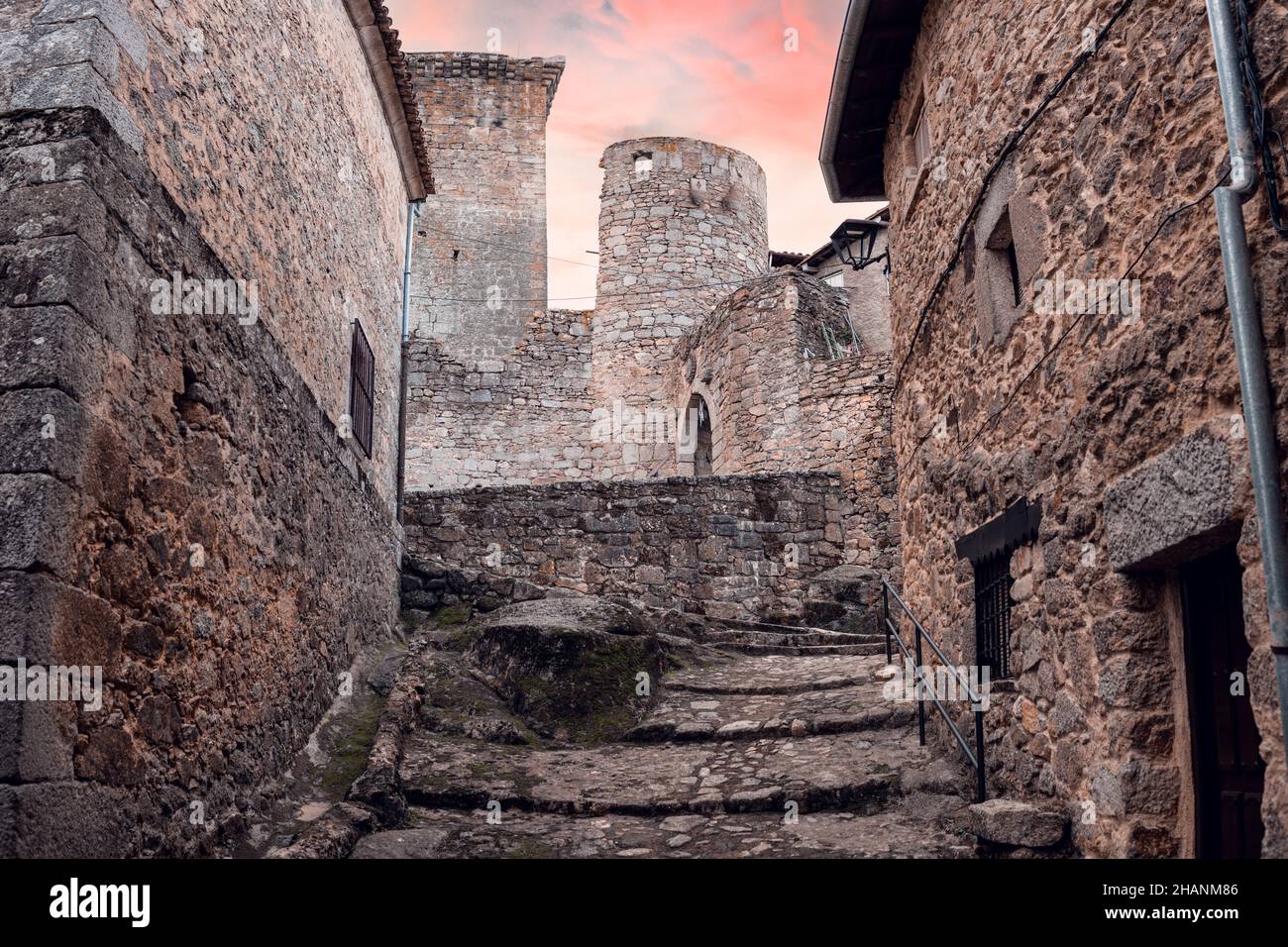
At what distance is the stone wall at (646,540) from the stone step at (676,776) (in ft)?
15.2

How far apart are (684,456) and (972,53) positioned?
12631mm

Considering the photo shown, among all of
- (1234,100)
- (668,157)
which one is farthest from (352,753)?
(668,157)

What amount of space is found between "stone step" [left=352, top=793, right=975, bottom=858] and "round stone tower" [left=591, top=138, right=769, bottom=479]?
12.6 meters

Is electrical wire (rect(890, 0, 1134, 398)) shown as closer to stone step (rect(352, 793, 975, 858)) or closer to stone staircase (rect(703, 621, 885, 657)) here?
stone step (rect(352, 793, 975, 858))

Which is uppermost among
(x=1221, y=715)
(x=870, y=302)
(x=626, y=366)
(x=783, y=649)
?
(x=870, y=302)

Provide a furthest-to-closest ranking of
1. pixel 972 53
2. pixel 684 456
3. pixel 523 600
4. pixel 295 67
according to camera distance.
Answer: pixel 684 456
pixel 523 600
pixel 295 67
pixel 972 53

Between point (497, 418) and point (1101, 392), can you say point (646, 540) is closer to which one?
point (497, 418)

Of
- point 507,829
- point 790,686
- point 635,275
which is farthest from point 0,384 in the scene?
point 635,275

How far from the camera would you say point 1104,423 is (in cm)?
428

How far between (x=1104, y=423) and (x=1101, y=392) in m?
0.12

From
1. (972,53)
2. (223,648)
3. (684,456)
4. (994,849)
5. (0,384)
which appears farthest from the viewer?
(684,456)

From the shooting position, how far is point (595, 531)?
1264 cm

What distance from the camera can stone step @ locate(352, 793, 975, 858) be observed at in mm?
5453

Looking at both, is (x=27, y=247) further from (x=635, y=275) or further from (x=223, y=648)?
(x=635, y=275)
